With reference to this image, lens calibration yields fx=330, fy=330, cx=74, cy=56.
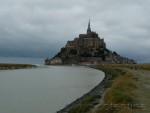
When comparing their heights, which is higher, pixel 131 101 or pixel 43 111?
pixel 131 101

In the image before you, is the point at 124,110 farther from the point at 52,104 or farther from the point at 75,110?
the point at 52,104

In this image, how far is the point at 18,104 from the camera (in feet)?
87.1

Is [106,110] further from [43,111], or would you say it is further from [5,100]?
[5,100]

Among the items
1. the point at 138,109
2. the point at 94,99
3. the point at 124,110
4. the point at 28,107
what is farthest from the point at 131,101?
the point at 28,107

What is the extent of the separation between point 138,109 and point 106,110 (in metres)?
1.45

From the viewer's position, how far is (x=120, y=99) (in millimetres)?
17250

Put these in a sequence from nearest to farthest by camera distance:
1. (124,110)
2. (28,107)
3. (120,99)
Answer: (124,110)
(120,99)
(28,107)

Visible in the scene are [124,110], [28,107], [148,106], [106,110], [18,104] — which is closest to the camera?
[124,110]

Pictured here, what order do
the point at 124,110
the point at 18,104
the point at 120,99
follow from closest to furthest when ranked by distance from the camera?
the point at 124,110 < the point at 120,99 < the point at 18,104

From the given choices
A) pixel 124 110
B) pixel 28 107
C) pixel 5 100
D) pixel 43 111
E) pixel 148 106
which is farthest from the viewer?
pixel 5 100

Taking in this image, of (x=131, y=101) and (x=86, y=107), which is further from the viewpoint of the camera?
(x=86, y=107)

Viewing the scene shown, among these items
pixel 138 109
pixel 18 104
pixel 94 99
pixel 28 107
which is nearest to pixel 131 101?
pixel 138 109

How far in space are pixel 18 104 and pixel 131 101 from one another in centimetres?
1221

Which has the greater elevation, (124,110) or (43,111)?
(124,110)
